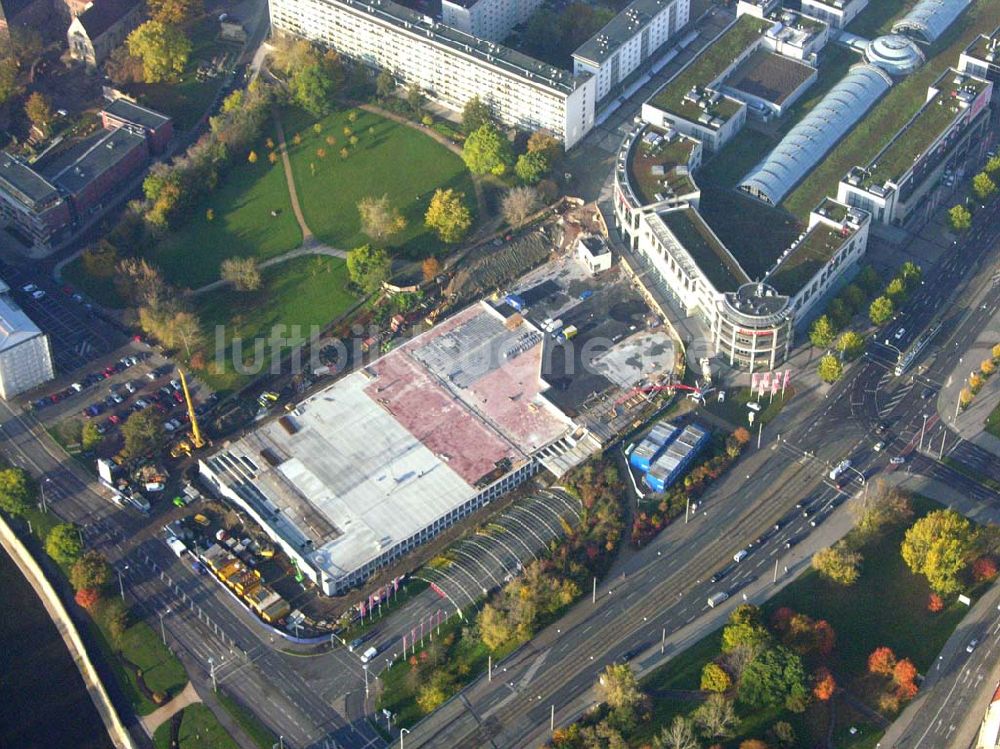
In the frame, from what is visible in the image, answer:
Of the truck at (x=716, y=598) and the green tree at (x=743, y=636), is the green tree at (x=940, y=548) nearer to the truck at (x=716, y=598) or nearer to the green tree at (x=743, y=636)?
the green tree at (x=743, y=636)

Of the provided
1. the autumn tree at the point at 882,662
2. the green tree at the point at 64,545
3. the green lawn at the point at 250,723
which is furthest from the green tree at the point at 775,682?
the green tree at the point at 64,545

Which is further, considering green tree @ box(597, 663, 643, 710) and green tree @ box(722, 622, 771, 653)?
green tree @ box(722, 622, 771, 653)

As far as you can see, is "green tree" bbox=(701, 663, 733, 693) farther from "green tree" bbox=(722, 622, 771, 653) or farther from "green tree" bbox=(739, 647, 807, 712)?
"green tree" bbox=(722, 622, 771, 653)

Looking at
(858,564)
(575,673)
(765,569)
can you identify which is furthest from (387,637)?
(858,564)

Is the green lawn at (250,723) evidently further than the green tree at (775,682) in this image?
Yes

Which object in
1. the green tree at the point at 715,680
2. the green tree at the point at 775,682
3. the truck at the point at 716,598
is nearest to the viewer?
the green tree at the point at 775,682

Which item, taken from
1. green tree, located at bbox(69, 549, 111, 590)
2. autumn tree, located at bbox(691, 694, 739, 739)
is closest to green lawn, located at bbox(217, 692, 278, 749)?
green tree, located at bbox(69, 549, 111, 590)
